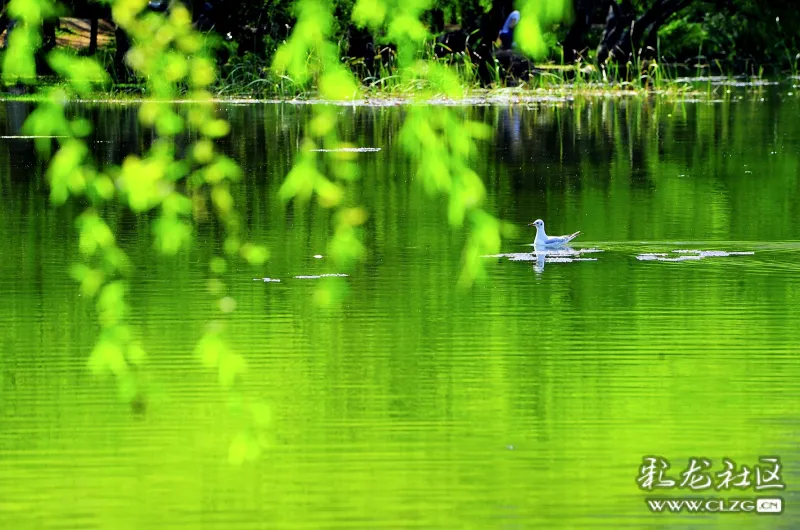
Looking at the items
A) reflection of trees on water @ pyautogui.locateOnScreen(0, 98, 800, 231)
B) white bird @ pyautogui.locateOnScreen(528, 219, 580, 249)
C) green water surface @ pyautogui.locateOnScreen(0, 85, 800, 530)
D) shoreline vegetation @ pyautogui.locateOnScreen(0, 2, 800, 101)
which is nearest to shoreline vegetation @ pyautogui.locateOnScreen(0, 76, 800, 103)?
shoreline vegetation @ pyautogui.locateOnScreen(0, 2, 800, 101)

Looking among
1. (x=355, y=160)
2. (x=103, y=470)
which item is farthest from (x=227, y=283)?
(x=355, y=160)

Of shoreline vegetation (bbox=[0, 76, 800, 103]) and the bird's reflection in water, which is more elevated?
shoreline vegetation (bbox=[0, 76, 800, 103])

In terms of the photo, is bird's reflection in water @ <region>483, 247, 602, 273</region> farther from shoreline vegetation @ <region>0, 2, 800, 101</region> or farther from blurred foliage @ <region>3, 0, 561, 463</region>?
shoreline vegetation @ <region>0, 2, 800, 101</region>

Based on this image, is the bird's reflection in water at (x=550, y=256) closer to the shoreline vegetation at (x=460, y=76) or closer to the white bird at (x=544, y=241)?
the white bird at (x=544, y=241)

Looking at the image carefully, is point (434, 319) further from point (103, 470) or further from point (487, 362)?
point (103, 470)

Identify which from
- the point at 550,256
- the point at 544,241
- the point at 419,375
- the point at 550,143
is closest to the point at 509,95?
the point at 550,143

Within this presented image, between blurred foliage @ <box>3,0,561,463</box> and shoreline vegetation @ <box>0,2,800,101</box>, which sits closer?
blurred foliage @ <box>3,0,561,463</box>

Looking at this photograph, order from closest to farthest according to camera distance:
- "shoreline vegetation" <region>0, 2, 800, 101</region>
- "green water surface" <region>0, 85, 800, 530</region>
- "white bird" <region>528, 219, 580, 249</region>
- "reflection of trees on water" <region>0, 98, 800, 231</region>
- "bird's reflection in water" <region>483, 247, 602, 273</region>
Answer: "green water surface" <region>0, 85, 800, 530</region>
"bird's reflection in water" <region>483, 247, 602, 273</region>
"white bird" <region>528, 219, 580, 249</region>
"reflection of trees on water" <region>0, 98, 800, 231</region>
"shoreline vegetation" <region>0, 2, 800, 101</region>

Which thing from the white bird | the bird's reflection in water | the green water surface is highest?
the white bird

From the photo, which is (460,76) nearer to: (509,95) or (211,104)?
(509,95)

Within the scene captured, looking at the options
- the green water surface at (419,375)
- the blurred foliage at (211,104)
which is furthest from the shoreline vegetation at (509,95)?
the blurred foliage at (211,104)

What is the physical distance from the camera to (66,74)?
19.9 feet

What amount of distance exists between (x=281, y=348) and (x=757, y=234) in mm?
6559

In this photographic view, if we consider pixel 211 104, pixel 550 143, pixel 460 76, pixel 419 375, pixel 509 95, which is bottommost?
pixel 419 375
